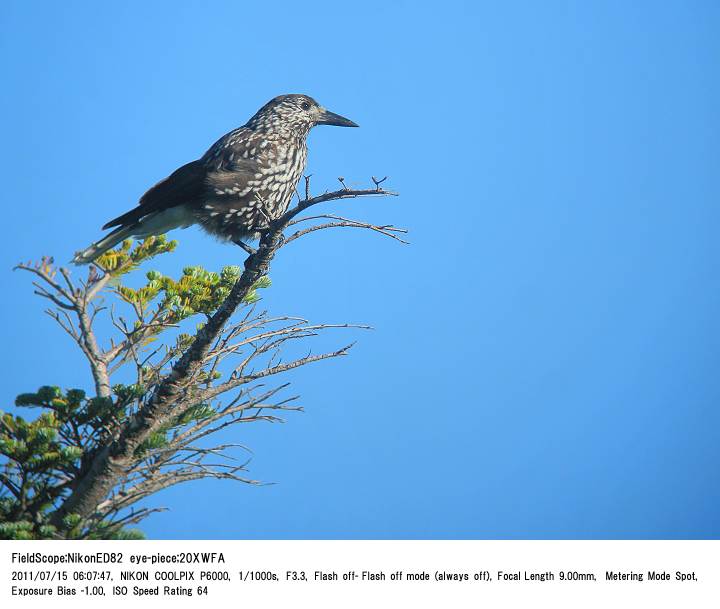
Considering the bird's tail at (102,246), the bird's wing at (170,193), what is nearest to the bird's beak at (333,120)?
the bird's wing at (170,193)

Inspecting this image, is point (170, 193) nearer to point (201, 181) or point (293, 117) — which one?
point (201, 181)

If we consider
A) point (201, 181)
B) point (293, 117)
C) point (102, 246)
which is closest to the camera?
point (102, 246)

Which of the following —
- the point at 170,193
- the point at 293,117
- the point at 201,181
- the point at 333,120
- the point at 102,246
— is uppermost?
the point at 333,120

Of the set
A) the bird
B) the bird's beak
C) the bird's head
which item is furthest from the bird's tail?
the bird's beak

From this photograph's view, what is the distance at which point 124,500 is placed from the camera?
5.44 meters

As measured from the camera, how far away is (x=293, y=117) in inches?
337

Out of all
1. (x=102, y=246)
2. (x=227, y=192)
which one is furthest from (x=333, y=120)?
(x=102, y=246)

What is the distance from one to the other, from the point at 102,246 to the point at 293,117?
2550mm

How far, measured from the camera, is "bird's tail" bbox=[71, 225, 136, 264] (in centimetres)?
695

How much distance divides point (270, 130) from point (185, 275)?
8.71ft
